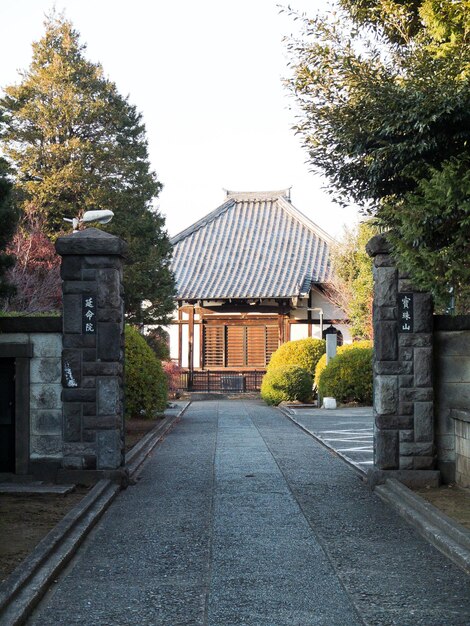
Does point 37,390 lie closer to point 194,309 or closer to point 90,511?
point 90,511

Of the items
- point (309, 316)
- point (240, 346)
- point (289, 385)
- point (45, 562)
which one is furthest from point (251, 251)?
point (45, 562)

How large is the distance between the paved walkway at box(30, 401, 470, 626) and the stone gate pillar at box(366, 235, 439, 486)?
0.69m

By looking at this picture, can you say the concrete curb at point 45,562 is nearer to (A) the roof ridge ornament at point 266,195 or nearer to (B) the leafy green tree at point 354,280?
(B) the leafy green tree at point 354,280

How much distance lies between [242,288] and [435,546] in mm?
33199

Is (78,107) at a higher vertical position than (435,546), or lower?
higher

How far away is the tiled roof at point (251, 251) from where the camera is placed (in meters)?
40.8

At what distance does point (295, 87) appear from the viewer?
42.5ft

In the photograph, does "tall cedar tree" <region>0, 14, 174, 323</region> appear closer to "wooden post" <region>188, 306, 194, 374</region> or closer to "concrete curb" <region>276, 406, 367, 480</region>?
"concrete curb" <region>276, 406, 367, 480</region>

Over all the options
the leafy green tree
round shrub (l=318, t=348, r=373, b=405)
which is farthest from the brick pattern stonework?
the leafy green tree

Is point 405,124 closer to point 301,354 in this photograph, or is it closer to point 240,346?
point 301,354

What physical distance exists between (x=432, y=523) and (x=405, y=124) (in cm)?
484

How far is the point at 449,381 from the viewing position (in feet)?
37.0

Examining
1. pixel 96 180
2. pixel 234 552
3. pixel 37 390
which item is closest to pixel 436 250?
pixel 234 552

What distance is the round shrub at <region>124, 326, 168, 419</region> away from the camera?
64.8 feet
